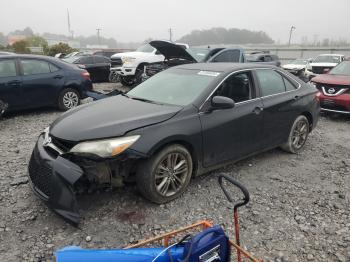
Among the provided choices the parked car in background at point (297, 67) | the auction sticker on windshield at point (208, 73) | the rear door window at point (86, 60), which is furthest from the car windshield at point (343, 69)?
the rear door window at point (86, 60)

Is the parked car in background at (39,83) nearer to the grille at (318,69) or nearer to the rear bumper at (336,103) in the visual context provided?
the rear bumper at (336,103)

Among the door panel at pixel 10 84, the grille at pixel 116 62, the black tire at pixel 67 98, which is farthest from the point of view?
the grille at pixel 116 62

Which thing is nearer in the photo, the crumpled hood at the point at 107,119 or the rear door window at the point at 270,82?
the crumpled hood at the point at 107,119

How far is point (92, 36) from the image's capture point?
109 metres

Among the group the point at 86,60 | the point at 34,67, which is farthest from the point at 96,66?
the point at 34,67

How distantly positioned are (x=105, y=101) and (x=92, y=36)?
112 meters

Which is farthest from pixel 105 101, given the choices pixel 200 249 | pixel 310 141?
pixel 310 141

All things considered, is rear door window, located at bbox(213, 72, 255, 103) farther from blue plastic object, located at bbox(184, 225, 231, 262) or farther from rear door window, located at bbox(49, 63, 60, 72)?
→ rear door window, located at bbox(49, 63, 60, 72)

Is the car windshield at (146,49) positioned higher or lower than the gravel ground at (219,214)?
higher

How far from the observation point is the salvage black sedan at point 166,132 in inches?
131

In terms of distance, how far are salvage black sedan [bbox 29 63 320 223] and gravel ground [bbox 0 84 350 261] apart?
279 millimetres

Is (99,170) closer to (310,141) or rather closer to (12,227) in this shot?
(12,227)

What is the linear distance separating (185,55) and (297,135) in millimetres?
4532

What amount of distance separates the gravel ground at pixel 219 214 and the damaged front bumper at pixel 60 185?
10.7 inches
